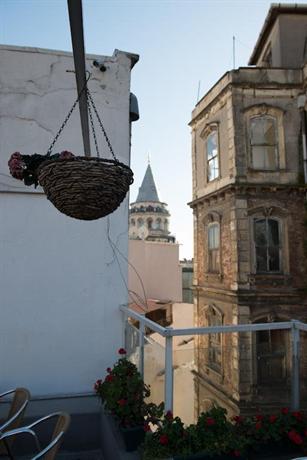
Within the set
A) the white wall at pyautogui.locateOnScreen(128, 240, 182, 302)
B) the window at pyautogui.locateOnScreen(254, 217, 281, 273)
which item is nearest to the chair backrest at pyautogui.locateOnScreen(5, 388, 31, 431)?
the window at pyautogui.locateOnScreen(254, 217, 281, 273)

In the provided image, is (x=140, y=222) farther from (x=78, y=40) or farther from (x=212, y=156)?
(x=78, y=40)

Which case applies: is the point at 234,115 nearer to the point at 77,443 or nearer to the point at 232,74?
the point at 232,74

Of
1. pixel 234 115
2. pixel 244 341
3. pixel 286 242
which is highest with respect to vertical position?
pixel 234 115

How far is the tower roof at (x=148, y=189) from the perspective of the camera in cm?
3888

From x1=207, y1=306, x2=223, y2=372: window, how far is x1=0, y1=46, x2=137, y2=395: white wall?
9287 mm

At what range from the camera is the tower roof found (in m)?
38.9

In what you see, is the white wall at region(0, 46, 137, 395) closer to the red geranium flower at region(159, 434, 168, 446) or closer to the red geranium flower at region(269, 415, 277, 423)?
the red geranium flower at region(159, 434, 168, 446)

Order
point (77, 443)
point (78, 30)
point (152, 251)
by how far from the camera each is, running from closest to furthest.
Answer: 1. point (78, 30)
2. point (77, 443)
3. point (152, 251)

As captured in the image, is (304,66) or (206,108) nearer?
(304,66)

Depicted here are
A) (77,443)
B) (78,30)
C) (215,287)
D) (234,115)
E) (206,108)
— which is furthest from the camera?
(206,108)

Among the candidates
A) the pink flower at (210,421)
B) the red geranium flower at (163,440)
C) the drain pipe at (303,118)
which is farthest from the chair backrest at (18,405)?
the drain pipe at (303,118)

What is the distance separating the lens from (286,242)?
37.7ft

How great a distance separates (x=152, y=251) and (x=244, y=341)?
36.8 feet

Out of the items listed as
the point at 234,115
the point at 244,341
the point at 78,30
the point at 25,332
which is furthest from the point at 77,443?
the point at 234,115
